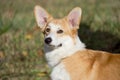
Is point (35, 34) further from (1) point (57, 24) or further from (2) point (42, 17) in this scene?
(1) point (57, 24)

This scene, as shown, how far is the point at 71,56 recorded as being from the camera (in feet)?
23.9

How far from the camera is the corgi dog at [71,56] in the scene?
7.02 meters

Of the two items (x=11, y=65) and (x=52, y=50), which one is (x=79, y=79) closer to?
(x=52, y=50)

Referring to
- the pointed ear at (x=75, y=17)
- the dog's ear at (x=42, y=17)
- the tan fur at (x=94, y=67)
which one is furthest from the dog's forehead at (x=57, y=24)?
the tan fur at (x=94, y=67)

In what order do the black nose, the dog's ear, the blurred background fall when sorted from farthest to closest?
Result: the blurred background < the dog's ear < the black nose

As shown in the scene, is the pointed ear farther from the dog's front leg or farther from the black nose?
the dog's front leg

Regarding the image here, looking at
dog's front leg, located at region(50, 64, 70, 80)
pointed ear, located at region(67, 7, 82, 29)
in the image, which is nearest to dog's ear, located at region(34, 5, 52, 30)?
pointed ear, located at region(67, 7, 82, 29)

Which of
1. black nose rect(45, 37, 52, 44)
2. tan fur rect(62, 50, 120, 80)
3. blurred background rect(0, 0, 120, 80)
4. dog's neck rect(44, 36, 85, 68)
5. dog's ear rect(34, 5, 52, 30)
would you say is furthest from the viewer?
blurred background rect(0, 0, 120, 80)

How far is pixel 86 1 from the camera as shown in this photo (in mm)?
13289

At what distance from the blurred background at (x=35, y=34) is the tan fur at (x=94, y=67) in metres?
1.37

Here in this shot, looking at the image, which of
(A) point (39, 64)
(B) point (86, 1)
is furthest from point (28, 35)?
(B) point (86, 1)

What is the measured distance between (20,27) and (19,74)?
2818mm

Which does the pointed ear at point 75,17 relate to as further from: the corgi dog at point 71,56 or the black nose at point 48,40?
the black nose at point 48,40

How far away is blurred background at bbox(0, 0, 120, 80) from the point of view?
29.1ft
